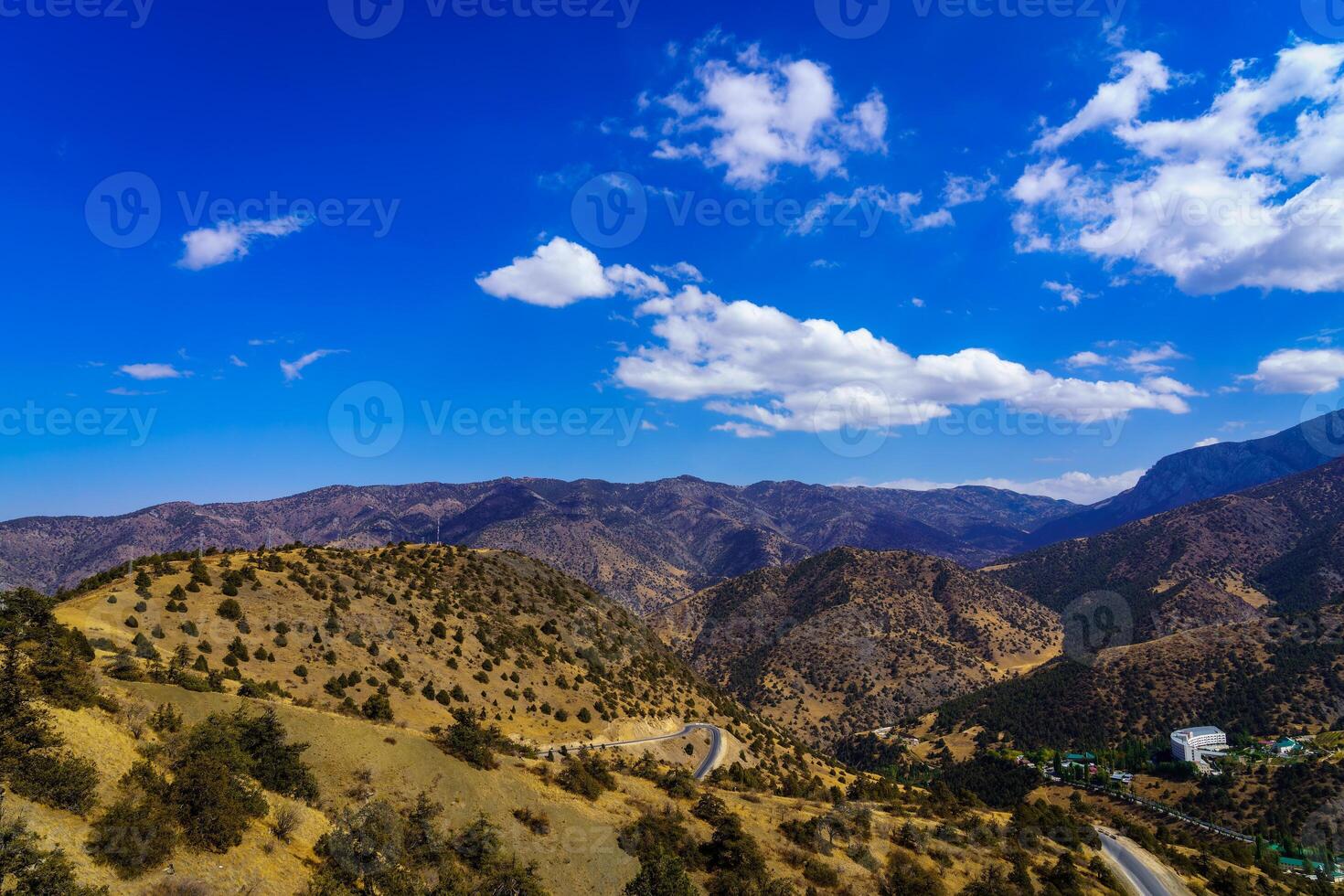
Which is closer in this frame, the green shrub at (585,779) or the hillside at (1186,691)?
the green shrub at (585,779)

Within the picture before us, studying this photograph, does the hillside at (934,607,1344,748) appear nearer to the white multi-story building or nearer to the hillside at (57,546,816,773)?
the white multi-story building

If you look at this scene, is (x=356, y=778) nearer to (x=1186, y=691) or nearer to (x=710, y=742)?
(x=710, y=742)

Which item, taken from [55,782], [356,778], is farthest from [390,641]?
[55,782]

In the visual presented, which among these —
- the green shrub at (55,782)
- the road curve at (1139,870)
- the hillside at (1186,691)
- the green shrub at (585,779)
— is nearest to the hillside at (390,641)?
the green shrub at (585,779)

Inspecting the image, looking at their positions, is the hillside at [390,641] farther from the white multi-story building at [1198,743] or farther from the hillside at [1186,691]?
the hillside at [1186,691]

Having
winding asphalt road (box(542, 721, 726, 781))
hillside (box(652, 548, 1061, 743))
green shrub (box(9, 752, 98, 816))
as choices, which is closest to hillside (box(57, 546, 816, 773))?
winding asphalt road (box(542, 721, 726, 781))

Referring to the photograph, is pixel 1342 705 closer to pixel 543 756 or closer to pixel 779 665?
pixel 779 665
